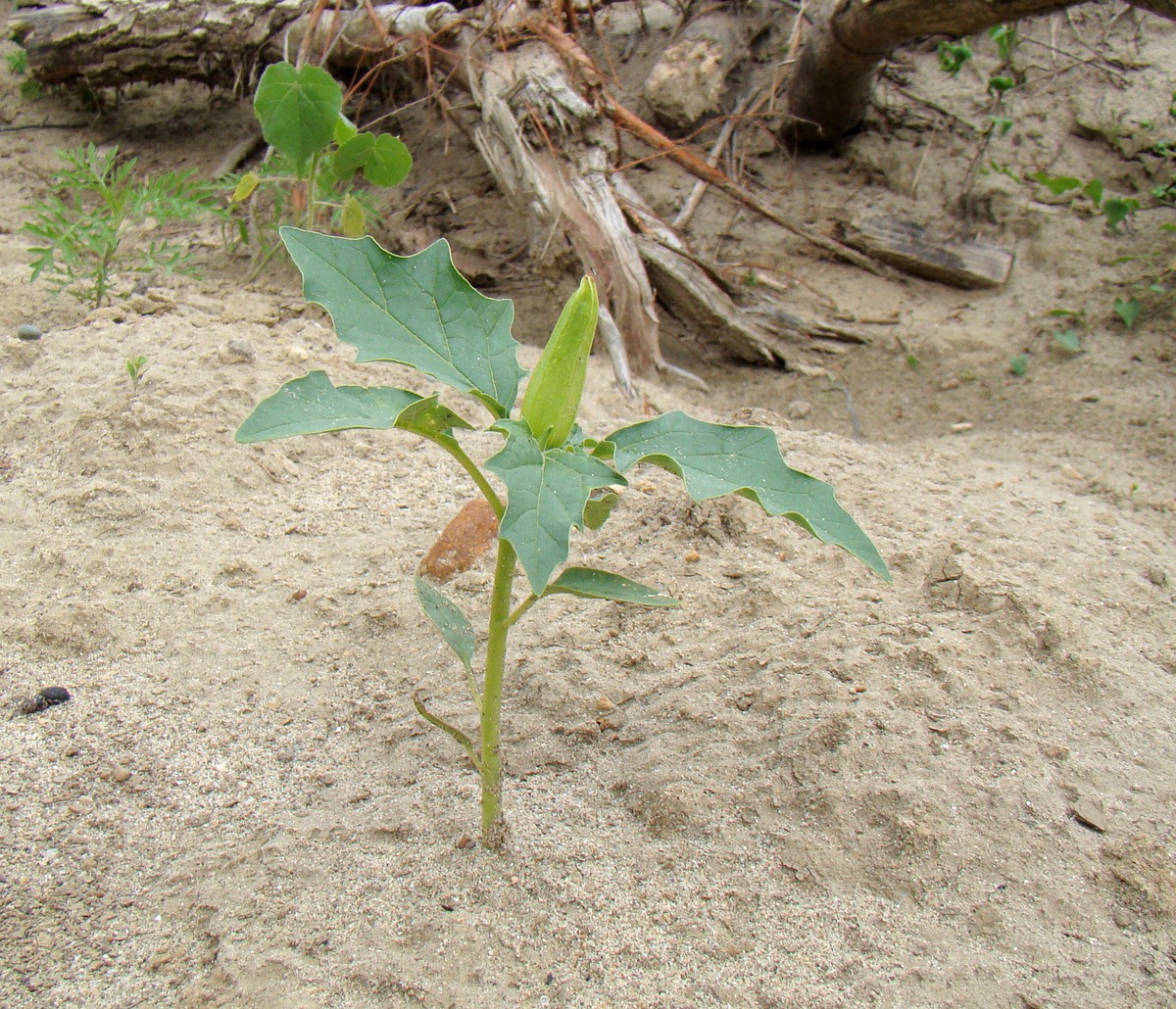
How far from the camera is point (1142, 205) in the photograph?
156 inches

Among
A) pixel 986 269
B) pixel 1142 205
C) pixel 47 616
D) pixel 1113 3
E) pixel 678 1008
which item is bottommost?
pixel 47 616

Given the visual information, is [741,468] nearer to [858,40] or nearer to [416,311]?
[416,311]

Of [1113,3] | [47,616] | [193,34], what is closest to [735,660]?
[47,616]

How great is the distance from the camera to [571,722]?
1.72 m

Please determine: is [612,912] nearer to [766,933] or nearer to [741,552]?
[766,933]

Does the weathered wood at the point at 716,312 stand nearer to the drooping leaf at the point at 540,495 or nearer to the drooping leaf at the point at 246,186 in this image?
the drooping leaf at the point at 246,186

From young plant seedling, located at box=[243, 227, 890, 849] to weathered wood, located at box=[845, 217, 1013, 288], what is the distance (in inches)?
121

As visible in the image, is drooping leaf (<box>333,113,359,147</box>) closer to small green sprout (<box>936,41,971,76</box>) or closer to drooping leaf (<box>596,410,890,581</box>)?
drooping leaf (<box>596,410,890,581</box>)

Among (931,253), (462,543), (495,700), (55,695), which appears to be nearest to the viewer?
(495,700)

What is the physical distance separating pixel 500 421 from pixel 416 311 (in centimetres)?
24

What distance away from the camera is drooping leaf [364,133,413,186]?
3045 millimetres

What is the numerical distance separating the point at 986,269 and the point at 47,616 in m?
3.55

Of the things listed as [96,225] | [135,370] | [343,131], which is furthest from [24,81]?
[135,370]

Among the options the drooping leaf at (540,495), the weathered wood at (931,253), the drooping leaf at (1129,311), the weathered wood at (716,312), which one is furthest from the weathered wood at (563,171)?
the drooping leaf at (540,495)
